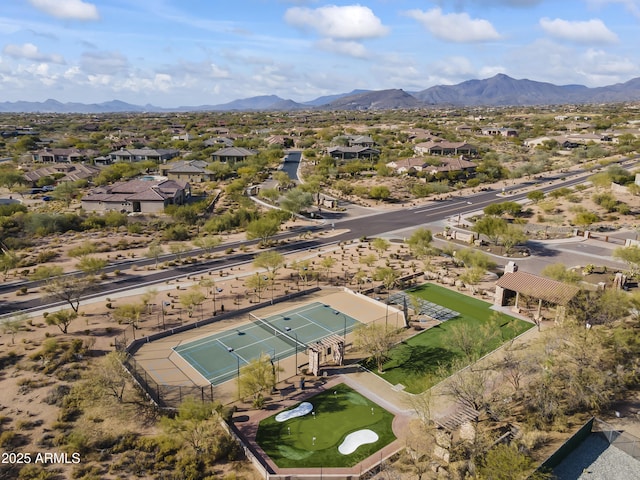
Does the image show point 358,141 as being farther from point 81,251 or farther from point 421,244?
point 81,251

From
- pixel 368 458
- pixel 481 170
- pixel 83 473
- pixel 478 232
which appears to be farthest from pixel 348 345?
pixel 481 170

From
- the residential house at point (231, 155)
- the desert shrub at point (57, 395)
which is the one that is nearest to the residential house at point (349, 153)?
the residential house at point (231, 155)

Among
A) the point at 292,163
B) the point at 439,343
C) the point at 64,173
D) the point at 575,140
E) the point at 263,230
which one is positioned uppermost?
the point at 575,140

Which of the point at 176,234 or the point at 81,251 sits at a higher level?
the point at 81,251

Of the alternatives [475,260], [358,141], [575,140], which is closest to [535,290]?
[475,260]

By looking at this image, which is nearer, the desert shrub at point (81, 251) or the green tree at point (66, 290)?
the green tree at point (66, 290)

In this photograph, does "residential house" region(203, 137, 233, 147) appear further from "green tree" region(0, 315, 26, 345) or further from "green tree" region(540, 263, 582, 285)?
"green tree" region(540, 263, 582, 285)

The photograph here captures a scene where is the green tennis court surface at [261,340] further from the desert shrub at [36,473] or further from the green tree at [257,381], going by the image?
the desert shrub at [36,473]

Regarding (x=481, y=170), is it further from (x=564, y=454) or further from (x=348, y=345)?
(x=564, y=454)
